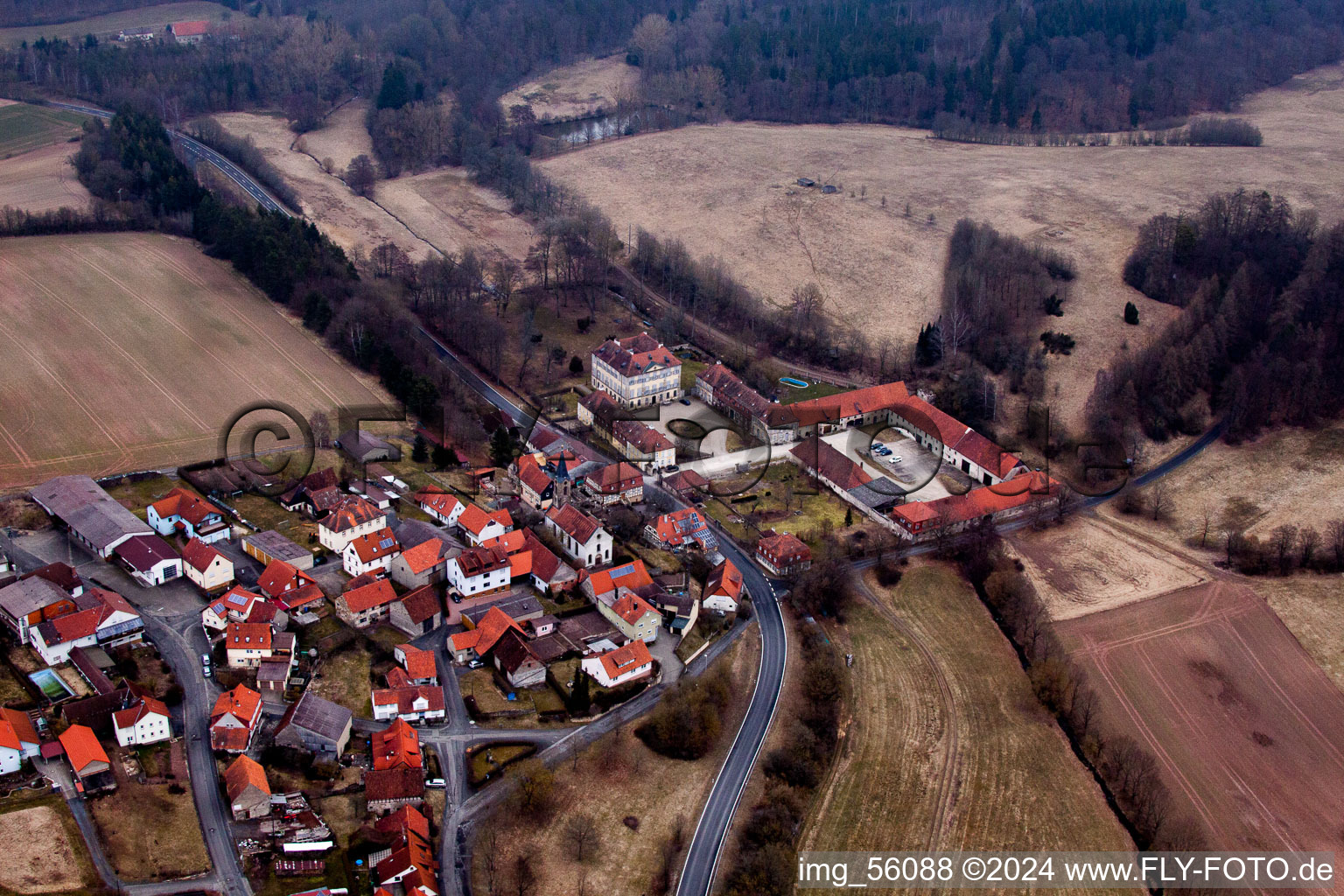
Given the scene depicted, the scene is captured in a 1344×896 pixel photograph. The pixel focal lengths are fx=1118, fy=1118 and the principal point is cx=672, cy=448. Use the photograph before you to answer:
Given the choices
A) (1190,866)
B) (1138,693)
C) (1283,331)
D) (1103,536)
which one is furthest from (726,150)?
(1190,866)

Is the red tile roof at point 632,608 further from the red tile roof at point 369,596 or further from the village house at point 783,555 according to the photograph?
the red tile roof at point 369,596

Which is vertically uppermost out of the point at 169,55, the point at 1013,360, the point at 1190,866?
the point at 169,55

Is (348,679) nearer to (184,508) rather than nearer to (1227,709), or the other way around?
(184,508)

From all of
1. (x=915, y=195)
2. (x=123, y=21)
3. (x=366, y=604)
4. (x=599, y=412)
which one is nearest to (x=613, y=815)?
(x=366, y=604)

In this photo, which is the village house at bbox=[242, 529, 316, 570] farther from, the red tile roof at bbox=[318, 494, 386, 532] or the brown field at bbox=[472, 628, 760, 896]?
the brown field at bbox=[472, 628, 760, 896]

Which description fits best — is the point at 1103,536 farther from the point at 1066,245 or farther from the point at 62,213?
the point at 62,213

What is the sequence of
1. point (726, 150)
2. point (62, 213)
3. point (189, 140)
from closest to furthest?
point (62, 213) < point (189, 140) < point (726, 150)

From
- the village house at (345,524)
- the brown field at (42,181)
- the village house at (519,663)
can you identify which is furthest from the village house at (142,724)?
the brown field at (42,181)
